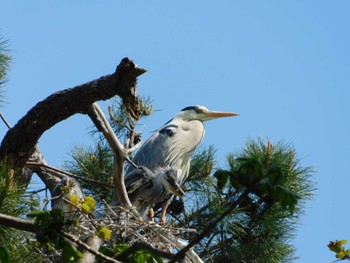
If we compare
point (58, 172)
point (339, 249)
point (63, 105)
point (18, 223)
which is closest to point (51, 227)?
point (18, 223)

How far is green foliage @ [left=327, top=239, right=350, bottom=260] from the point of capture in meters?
2.21

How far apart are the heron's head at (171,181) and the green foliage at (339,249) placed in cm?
201

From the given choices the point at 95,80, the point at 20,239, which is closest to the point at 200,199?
the point at 95,80

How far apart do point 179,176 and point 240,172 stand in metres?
2.89

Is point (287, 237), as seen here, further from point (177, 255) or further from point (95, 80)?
point (177, 255)

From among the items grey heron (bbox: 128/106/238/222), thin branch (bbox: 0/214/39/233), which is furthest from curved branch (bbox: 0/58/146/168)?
grey heron (bbox: 128/106/238/222)

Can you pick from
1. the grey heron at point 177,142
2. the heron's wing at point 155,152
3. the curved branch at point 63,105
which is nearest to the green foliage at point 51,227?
the curved branch at point 63,105

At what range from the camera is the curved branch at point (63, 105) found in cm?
326

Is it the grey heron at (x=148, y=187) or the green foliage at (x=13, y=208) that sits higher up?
the grey heron at (x=148, y=187)

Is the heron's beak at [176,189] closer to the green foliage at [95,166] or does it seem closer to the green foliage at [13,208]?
the green foliage at [95,166]

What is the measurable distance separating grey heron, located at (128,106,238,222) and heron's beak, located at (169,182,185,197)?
0.53 m

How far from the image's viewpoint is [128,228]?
3.37 meters

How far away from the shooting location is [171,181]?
14.0ft

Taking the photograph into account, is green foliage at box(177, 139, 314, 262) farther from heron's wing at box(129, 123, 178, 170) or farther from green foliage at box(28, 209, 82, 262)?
green foliage at box(28, 209, 82, 262)
